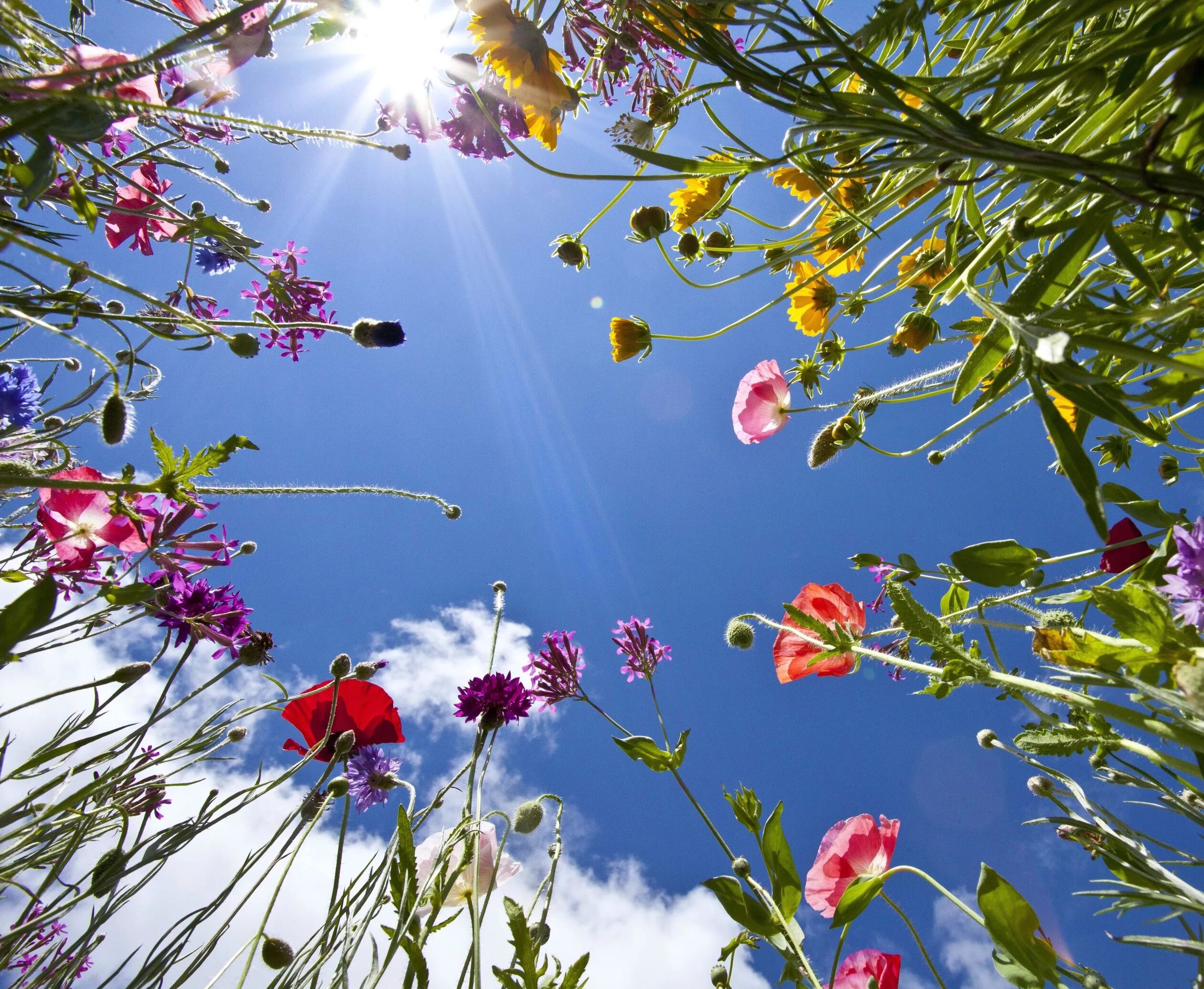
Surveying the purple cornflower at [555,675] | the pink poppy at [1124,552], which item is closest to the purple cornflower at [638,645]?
the purple cornflower at [555,675]

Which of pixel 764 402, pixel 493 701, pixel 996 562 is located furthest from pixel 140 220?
pixel 996 562

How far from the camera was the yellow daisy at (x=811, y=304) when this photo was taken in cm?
123

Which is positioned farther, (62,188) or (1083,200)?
(62,188)

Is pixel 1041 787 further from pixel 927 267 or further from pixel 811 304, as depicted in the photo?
pixel 811 304

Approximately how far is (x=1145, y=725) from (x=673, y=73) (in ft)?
4.21

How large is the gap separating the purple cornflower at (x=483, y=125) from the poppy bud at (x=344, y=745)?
102 centimetres

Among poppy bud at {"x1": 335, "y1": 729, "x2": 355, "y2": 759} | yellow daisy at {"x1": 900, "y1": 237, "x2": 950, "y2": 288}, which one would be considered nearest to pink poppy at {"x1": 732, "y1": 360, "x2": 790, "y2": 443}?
yellow daisy at {"x1": 900, "y1": 237, "x2": 950, "y2": 288}

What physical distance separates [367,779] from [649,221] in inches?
45.0

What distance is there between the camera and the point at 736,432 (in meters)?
1.34

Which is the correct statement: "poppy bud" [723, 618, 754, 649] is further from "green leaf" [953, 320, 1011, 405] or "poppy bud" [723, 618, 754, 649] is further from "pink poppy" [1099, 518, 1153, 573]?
"green leaf" [953, 320, 1011, 405]

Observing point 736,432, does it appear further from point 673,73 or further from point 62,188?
point 62,188

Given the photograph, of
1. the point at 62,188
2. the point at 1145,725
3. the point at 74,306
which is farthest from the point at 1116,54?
the point at 62,188

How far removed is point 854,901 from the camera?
0.74 meters

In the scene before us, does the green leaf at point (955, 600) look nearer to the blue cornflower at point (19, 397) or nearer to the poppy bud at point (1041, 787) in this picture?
the poppy bud at point (1041, 787)
